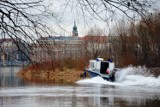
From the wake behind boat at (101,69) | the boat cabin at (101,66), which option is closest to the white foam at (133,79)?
the wake behind boat at (101,69)

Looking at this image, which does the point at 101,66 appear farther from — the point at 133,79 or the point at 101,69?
the point at 133,79

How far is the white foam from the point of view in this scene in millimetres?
43750

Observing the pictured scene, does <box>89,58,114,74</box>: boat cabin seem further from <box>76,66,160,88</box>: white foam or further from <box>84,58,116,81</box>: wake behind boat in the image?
<box>76,66,160,88</box>: white foam

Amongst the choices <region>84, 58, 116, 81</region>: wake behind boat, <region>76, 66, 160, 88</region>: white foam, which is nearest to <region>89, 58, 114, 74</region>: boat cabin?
<region>84, 58, 116, 81</region>: wake behind boat

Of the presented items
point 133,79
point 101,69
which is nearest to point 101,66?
point 101,69

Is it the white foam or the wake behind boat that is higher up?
the wake behind boat

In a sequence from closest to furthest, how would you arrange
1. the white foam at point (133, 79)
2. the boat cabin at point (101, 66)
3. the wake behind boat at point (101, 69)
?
the white foam at point (133, 79) → the wake behind boat at point (101, 69) → the boat cabin at point (101, 66)

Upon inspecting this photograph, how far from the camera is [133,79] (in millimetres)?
47344

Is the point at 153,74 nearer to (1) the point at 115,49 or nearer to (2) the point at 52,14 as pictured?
(1) the point at 115,49

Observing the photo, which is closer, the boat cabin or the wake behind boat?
the wake behind boat

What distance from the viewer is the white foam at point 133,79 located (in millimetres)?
43750

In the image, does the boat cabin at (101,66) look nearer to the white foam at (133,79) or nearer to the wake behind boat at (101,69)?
the wake behind boat at (101,69)

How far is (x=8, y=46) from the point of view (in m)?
9.31

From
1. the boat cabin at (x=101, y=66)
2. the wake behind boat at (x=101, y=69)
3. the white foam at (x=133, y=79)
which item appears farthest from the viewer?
the boat cabin at (x=101, y=66)
